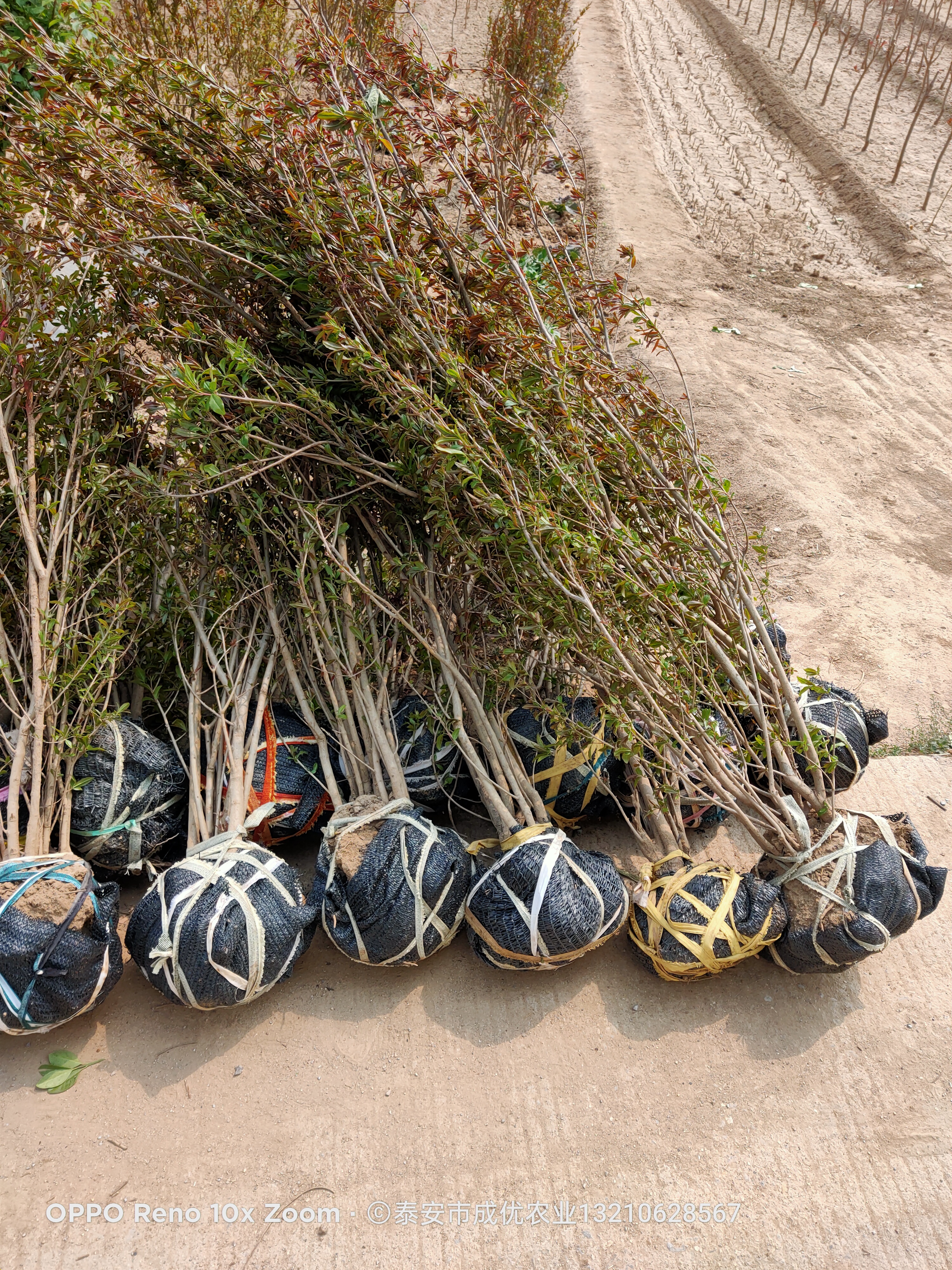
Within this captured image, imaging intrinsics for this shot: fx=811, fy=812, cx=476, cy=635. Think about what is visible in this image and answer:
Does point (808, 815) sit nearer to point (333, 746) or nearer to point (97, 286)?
point (333, 746)

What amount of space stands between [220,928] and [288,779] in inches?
24.5

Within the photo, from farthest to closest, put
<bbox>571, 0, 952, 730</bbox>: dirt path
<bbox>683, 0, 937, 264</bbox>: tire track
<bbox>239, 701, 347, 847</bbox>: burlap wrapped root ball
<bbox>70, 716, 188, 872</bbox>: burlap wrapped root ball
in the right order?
<bbox>683, 0, 937, 264</bbox>: tire track → <bbox>571, 0, 952, 730</bbox>: dirt path → <bbox>239, 701, 347, 847</bbox>: burlap wrapped root ball → <bbox>70, 716, 188, 872</bbox>: burlap wrapped root ball

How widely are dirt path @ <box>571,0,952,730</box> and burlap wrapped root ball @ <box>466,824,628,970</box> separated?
1.82 meters

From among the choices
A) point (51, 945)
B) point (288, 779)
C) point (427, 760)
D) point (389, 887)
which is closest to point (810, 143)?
point (427, 760)

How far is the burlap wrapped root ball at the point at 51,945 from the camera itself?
2.13 m

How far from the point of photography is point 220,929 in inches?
87.1

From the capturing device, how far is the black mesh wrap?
2.21 m

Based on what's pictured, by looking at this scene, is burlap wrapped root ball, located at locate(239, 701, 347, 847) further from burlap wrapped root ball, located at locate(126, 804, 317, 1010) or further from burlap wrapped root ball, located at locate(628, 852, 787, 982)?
burlap wrapped root ball, located at locate(628, 852, 787, 982)

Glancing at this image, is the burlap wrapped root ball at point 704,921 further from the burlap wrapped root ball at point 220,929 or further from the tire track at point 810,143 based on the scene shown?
the tire track at point 810,143

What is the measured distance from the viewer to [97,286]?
9.82ft

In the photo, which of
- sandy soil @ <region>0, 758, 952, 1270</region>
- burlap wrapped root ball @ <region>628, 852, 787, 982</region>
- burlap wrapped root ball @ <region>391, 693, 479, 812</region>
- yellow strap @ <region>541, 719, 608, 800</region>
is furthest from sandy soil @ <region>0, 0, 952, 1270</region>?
burlap wrapped root ball @ <region>391, 693, 479, 812</region>

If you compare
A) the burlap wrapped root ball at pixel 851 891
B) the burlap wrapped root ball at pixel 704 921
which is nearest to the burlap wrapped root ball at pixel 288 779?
the burlap wrapped root ball at pixel 704 921

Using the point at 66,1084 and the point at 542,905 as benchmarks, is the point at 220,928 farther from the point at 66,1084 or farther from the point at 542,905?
the point at 542,905

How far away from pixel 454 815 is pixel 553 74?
9.14 m
